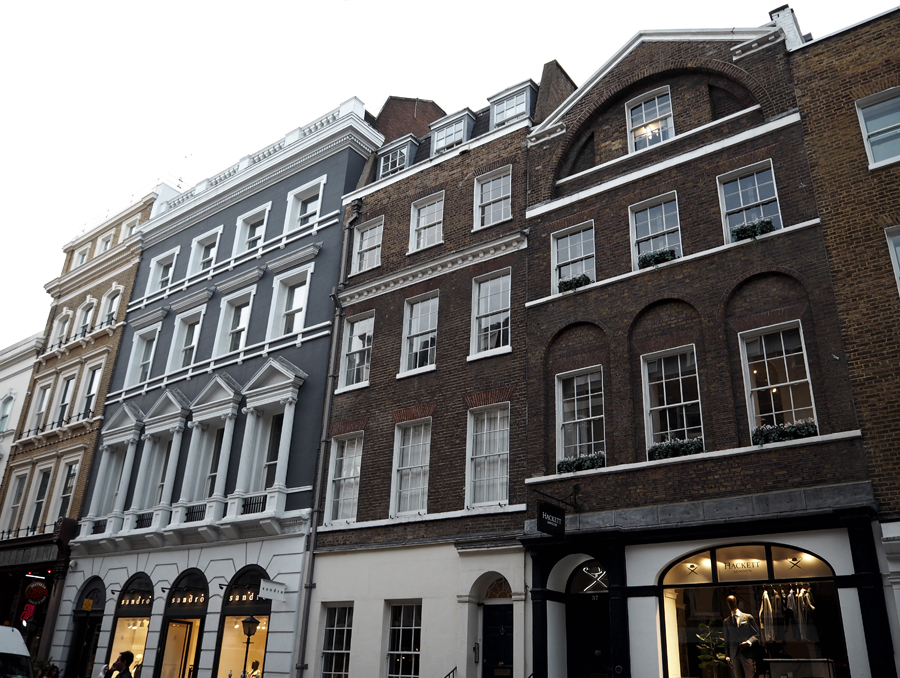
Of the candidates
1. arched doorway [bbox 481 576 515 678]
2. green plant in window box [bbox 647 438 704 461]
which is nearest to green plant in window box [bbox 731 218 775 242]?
green plant in window box [bbox 647 438 704 461]

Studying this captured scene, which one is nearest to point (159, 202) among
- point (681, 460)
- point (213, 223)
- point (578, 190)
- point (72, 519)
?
point (213, 223)

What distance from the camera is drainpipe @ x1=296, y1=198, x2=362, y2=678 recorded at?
19953mm

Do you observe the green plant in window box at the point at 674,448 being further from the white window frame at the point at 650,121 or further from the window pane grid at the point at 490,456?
the white window frame at the point at 650,121

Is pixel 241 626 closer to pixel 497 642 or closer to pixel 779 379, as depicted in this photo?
pixel 497 642

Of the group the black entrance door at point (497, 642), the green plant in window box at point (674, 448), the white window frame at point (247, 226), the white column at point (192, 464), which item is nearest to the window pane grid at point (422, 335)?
the black entrance door at point (497, 642)

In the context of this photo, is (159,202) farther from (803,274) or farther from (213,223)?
(803,274)

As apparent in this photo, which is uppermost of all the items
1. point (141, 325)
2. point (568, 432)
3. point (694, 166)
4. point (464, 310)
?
point (141, 325)

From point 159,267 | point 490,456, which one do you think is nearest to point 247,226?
point 159,267

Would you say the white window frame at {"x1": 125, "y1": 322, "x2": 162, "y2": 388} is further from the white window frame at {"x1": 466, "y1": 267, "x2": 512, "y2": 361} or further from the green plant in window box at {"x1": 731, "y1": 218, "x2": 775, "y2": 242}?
the green plant in window box at {"x1": 731, "y1": 218, "x2": 775, "y2": 242}

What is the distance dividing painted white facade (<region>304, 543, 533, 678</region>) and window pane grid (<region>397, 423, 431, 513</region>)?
129 cm

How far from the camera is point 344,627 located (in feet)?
64.2

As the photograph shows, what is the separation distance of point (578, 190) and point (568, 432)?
6.34m

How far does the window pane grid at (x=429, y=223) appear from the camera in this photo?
22.6 m

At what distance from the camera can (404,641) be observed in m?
18.2
